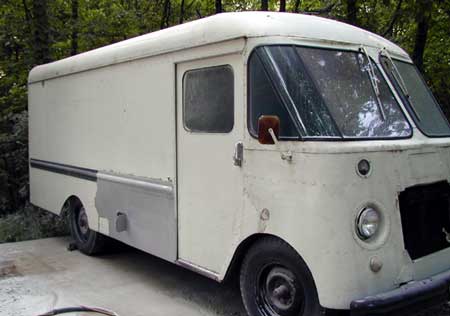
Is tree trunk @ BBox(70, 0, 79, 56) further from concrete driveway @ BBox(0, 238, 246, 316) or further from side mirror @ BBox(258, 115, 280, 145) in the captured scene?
side mirror @ BBox(258, 115, 280, 145)

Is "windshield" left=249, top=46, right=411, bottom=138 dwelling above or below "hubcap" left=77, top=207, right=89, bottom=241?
above

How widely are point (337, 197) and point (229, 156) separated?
107cm

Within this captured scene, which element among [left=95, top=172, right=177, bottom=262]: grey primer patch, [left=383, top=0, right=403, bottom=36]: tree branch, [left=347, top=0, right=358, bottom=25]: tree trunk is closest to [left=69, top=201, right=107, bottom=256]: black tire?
[left=95, top=172, right=177, bottom=262]: grey primer patch

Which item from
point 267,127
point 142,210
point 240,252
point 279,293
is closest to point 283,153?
point 267,127

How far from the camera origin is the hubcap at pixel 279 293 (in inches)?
142

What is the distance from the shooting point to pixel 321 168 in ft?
10.9

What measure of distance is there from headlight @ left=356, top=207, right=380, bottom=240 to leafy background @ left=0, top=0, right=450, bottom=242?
5.20m

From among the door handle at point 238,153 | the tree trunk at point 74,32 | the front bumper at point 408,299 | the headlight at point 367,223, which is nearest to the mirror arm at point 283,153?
the door handle at point 238,153

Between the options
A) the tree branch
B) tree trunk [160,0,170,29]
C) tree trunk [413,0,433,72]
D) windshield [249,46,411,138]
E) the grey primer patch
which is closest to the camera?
windshield [249,46,411,138]

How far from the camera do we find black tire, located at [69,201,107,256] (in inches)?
257

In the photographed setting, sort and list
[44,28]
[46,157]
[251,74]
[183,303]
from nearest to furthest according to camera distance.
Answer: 1. [251,74]
2. [183,303]
3. [46,157]
4. [44,28]

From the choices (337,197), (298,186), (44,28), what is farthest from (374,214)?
(44,28)

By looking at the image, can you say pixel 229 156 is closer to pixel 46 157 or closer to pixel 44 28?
pixel 46 157

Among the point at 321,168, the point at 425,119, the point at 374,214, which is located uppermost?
the point at 425,119
